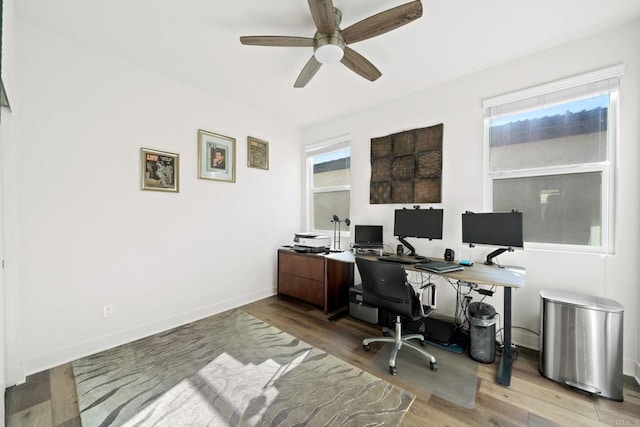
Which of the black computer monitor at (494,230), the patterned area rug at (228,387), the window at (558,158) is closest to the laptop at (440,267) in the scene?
the black computer monitor at (494,230)

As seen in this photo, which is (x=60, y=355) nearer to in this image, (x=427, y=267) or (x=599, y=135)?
(x=427, y=267)

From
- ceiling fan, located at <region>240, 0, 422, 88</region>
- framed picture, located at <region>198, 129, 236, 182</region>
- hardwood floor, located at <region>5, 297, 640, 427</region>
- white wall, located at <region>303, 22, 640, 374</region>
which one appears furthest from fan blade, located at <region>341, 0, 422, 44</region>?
hardwood floor, located at <region>5, 297, 640, 427</region>

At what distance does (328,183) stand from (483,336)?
2762 mm

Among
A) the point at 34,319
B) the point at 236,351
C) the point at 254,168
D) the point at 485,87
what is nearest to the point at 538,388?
the point at 236,351

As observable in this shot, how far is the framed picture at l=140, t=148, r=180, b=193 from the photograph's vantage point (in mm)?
2590

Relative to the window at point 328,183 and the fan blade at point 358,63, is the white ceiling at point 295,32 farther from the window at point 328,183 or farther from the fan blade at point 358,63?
the window at point 328,183

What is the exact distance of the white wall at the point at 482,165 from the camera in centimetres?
197

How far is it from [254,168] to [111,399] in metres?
2.74

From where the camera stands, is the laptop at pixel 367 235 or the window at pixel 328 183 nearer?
the laptop at pixel 367 235

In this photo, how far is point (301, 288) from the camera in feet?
11.2

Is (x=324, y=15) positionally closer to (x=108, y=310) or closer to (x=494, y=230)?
(x=494, y=230)

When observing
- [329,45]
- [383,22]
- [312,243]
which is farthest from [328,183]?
[383,22]

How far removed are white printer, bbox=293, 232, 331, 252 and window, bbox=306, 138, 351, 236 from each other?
0.45 m

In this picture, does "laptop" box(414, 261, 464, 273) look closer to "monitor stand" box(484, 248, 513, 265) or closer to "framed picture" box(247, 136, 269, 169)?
"monitor stand" box(484, 248, 513, 265)
